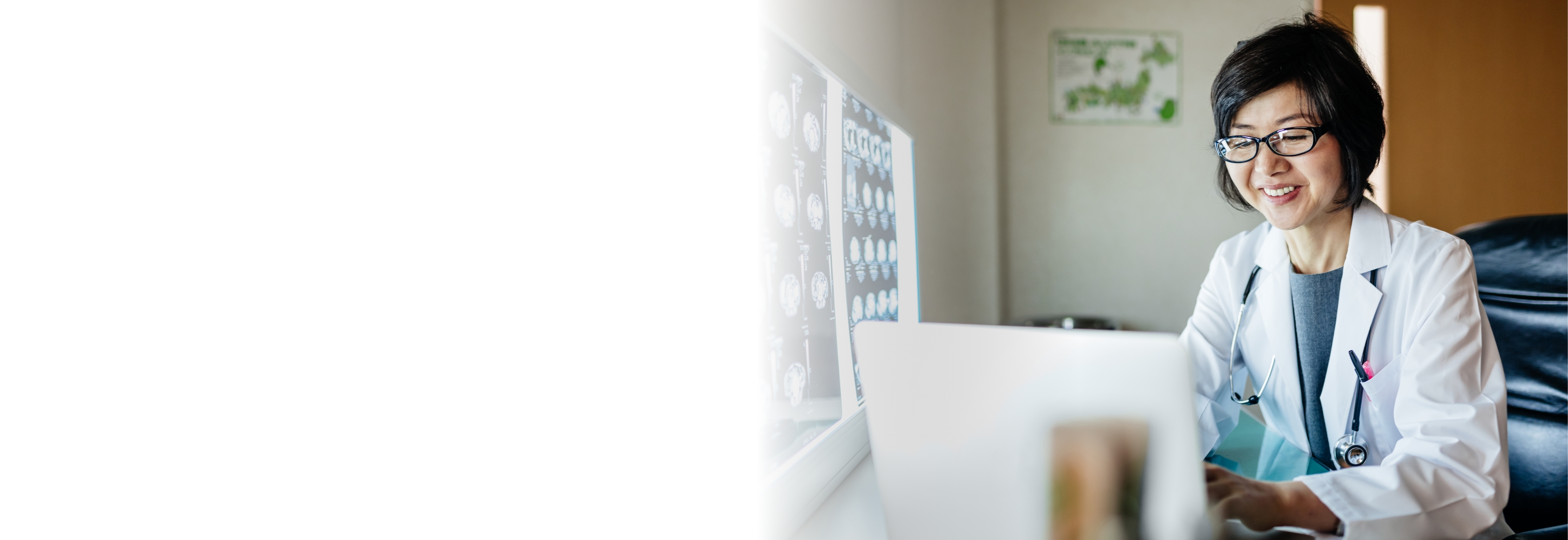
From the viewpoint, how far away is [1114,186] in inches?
112

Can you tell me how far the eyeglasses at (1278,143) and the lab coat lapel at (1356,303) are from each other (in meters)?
0.21

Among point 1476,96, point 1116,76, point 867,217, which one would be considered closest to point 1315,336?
point 867,217

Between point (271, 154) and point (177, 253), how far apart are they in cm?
7

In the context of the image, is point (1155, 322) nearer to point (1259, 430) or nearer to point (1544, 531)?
point (1259, 430)

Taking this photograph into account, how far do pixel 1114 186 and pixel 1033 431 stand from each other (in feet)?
8.89

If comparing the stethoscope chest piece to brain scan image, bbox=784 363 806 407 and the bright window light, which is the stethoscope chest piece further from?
the bright window light

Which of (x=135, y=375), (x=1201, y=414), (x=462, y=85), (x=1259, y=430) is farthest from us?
(x=1259, y=430)

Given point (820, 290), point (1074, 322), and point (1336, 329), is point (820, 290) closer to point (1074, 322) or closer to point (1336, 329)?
point (1336, 329)

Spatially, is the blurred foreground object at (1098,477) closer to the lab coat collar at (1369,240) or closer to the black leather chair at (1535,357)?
the lab coat collar at (1369,240)

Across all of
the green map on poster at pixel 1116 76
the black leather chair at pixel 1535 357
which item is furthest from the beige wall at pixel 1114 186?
the black leather chair at pixel 1535 357

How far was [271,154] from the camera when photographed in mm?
371

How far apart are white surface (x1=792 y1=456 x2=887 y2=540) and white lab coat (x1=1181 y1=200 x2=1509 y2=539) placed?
37 cm

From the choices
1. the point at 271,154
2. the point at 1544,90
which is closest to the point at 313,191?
the point at 271,154

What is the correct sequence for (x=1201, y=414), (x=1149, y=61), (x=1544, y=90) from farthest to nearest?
(x=1149, y=61)
(x=1544, y=90)
(x=1201, y=414)
